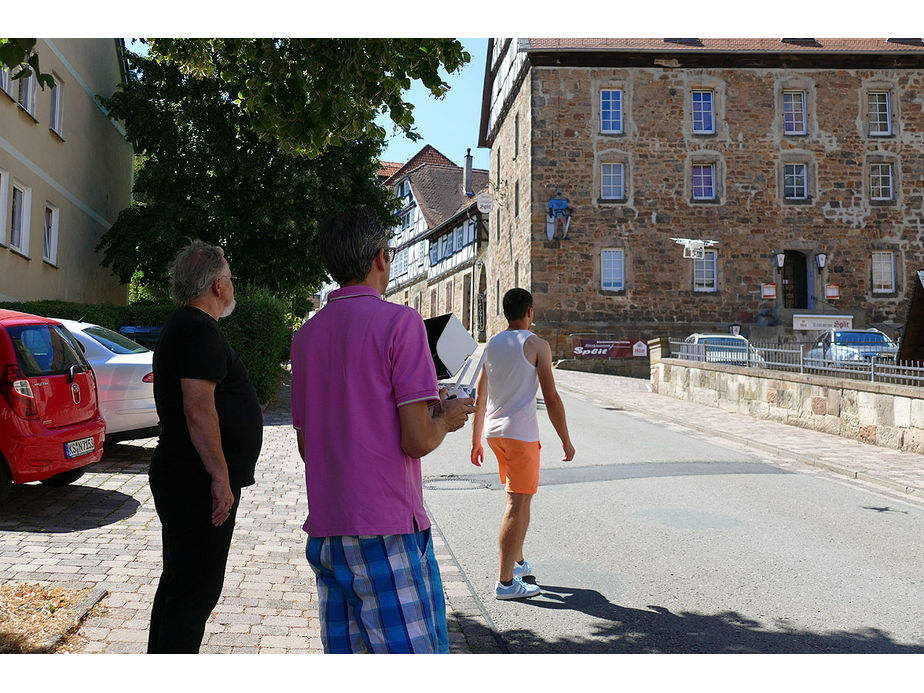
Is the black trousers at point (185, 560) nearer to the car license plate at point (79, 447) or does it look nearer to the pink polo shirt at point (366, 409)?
the pink polo shirt at point (366, 409)

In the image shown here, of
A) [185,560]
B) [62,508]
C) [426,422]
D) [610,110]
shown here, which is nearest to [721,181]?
[610,110]

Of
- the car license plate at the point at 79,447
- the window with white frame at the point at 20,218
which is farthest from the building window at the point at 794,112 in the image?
the car license plate at the point at 79,447

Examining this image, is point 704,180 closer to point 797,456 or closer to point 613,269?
point 613,269

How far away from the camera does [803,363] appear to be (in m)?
15.3

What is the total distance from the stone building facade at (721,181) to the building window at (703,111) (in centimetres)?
5

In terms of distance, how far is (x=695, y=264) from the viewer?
3288 centimetres

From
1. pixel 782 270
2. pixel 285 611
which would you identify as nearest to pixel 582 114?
pixel 782 270

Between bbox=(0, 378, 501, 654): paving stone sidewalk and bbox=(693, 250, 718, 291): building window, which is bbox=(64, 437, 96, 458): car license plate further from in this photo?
bbox=(693, 250, 718, 291): building window

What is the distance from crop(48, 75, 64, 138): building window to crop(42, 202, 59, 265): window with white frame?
180cm

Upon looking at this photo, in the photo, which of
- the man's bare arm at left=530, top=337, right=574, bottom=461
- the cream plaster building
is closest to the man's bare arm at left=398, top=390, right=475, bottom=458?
the man's bare arm at left=530, top=337, right=574, bottom=461

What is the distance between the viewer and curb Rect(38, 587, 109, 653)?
3.82 meters

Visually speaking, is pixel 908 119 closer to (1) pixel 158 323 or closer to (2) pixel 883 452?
(2) pixel 883 452

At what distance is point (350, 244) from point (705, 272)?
31.9 meters

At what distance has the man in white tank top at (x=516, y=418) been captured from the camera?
504 centimetres
